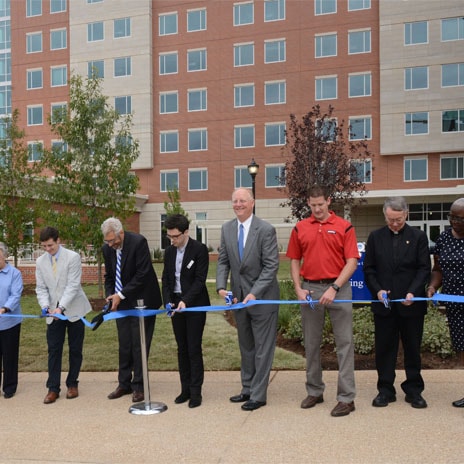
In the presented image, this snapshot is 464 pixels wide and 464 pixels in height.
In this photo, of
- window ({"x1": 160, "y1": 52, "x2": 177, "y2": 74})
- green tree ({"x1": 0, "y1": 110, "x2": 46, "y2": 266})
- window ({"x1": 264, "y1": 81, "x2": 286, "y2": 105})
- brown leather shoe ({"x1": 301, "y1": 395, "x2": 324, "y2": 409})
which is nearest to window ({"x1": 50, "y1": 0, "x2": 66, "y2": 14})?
window ({"x1": 160, "y1": 52, "x2": 177, "y2": 74})

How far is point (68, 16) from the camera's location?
4516 cm

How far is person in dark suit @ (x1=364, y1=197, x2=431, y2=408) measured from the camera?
17.6 ft

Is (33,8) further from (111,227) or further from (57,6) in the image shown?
(111,227)

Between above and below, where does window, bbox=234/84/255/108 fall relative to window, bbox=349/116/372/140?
above

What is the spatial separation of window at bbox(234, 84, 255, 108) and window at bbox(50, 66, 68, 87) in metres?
15.0

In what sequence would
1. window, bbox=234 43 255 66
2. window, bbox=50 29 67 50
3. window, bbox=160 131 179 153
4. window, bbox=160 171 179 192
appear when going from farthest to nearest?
window, bbox=50 29 67 50
window, bbox=160 171 179 192
window, bbox=160 131 179 153
window, bbox=234 43 255 66

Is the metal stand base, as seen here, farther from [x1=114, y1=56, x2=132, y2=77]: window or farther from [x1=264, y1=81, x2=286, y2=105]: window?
[x1=114, y1=56, x2=132, y2=77]: window

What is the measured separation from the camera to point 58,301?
6234 mm

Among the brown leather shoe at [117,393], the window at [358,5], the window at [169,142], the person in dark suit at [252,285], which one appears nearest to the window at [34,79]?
the window at [169,142]

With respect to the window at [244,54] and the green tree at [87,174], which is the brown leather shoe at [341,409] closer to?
the green tree at [87,174]

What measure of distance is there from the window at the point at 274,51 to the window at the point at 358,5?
5319 mm

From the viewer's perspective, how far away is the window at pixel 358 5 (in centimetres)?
3803

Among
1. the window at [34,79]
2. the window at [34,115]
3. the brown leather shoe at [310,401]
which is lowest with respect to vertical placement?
the brown leather shoe at [310,401]

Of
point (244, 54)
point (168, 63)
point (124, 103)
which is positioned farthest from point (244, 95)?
point (124, 103)
